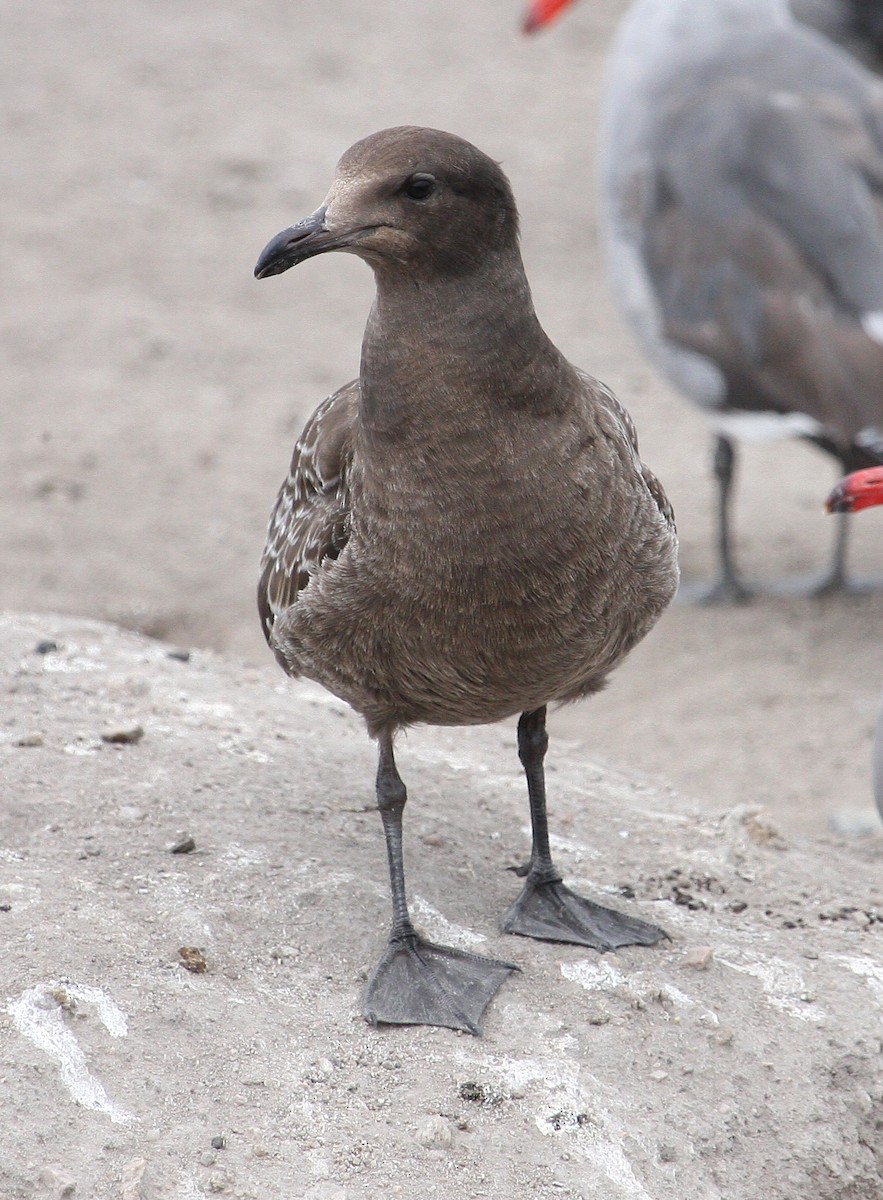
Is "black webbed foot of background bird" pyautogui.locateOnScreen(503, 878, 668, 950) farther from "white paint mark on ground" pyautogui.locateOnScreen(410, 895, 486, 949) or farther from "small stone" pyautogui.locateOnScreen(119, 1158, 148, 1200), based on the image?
"small stone" pyautogui.locateOnScreen(119, 1158, 148, 1200)

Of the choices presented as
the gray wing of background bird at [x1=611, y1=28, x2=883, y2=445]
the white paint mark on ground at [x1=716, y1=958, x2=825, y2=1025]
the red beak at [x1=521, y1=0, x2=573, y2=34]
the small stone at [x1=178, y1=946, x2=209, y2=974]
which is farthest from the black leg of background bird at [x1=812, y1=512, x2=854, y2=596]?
the small stone at [x1=178, y1=946, x2=209, y2=974]

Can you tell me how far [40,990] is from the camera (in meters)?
3.82

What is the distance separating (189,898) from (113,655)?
67.4 inches

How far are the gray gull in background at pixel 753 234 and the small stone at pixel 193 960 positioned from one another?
435 centimetres

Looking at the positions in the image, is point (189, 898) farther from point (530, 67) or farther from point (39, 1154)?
point (530, 67)

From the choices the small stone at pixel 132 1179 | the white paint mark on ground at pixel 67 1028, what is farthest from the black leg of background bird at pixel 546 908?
the small stone at pixel 132 1179

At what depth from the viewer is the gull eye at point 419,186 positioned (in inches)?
141

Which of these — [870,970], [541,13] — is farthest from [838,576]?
[541,13]

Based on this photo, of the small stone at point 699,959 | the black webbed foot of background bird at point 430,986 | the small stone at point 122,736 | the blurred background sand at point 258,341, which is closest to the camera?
the black webbed foot of background bird at point 430,986

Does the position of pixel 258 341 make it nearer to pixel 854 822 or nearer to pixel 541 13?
pixel 541 13

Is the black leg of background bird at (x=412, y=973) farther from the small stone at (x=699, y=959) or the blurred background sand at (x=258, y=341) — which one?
the blurred background sand at (x=258, y=341)

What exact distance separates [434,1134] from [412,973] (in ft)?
1.75

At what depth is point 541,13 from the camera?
10570mm

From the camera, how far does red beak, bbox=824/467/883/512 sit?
505 cm
